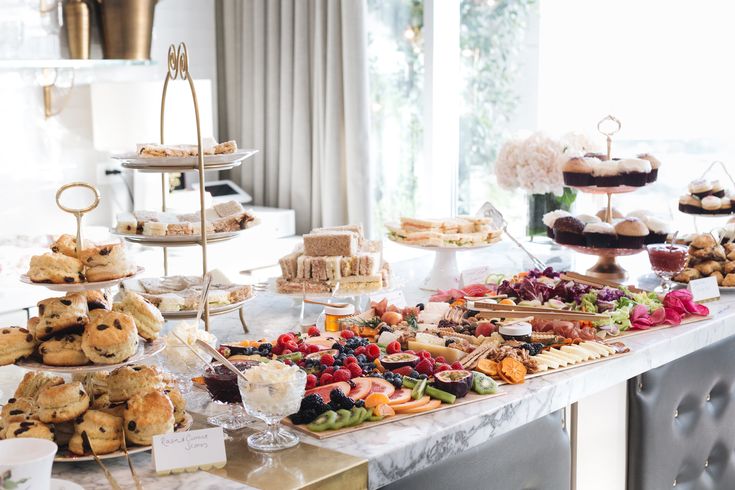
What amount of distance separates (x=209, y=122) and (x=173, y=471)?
10.3ft

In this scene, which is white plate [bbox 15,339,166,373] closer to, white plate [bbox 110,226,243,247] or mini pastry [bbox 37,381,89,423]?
mini pastry [bbox 37,381,89,423]

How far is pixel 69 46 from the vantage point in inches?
180

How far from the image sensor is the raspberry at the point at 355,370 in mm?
1760

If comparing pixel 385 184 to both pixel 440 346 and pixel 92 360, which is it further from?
pixel 92 360

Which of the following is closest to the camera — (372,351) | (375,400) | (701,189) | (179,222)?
(375,400)

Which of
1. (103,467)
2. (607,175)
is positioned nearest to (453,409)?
(103,467)

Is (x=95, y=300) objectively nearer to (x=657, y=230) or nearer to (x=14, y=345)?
(x=14, y=345)

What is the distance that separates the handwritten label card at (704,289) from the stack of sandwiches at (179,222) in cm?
119

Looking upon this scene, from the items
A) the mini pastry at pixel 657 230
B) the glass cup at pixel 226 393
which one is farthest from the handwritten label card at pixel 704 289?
the glass cup at pixel 226 393

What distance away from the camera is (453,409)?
1683 mm

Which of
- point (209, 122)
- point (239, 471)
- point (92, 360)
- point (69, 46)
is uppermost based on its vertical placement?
point (69, 46)

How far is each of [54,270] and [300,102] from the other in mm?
3777

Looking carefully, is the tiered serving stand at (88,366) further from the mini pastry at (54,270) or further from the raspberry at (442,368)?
the raspberry at (442,368)

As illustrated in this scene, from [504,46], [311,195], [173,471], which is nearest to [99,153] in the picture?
[311,195]
